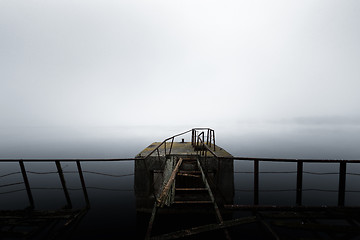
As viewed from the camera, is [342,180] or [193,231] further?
[342,180]

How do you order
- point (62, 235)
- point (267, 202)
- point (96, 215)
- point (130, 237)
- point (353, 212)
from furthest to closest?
1. point (267, 202)
2. point (96, 215)
3. point (130, 237)
4. point (62, 235)
5. point (353, 212)

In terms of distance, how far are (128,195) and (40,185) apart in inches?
936

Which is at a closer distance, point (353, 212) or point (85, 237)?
point (353, 212)

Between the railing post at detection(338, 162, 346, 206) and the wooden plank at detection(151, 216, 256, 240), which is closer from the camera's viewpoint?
the wooden plank at detection(151, 216, 256, 240)

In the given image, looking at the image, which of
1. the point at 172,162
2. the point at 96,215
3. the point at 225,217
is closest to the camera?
the point at 172,162

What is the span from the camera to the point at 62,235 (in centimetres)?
543

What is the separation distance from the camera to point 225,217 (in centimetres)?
874

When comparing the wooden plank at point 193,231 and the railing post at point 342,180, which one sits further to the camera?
the railing post at point 342,180

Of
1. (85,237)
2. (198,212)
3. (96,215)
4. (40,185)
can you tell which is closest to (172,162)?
(198,212)

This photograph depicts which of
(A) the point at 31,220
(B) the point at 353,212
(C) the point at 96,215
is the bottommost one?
(C) the point at 96,215

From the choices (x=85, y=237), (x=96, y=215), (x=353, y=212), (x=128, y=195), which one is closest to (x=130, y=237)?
(x=85, y=237)

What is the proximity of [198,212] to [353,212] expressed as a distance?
238 inches

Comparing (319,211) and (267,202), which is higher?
(319,211)

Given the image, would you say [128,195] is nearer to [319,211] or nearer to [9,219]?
[9,219]
